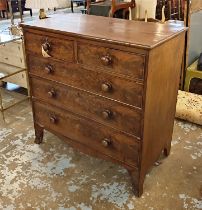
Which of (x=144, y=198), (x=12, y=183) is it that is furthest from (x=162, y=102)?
(x=12, y=183)

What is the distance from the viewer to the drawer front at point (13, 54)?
2.61 m

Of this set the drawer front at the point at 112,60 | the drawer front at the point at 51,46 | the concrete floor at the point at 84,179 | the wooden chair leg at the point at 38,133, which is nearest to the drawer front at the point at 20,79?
the concrete floor at the point at 84,179

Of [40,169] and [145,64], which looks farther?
[40,169]

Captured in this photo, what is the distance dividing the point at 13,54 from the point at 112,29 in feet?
4.73

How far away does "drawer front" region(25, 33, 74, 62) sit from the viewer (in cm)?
160

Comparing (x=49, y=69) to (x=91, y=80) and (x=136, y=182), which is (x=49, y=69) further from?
(x=136, y=182)

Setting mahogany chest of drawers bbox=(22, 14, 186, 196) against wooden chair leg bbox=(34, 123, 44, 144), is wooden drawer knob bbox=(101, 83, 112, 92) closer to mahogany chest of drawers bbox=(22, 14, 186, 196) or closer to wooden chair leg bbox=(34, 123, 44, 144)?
mahogany chest of drawers bbox=(22, 14, 186, 196)

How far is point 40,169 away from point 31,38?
91 cm

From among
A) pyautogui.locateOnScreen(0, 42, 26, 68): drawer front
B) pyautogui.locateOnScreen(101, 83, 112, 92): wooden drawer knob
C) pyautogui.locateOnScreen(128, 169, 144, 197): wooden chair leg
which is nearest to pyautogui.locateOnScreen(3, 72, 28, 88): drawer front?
pyautogui.locateOnScreen(0, 42, 26, 68): drawer front

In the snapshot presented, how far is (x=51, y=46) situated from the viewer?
1676 mm

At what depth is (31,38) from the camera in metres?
1.76

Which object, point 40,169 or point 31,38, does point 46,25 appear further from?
point 40,169

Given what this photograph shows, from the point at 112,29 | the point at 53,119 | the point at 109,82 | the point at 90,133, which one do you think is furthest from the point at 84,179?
the point at 112,29

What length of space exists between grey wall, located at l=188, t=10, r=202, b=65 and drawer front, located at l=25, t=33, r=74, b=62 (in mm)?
1469
